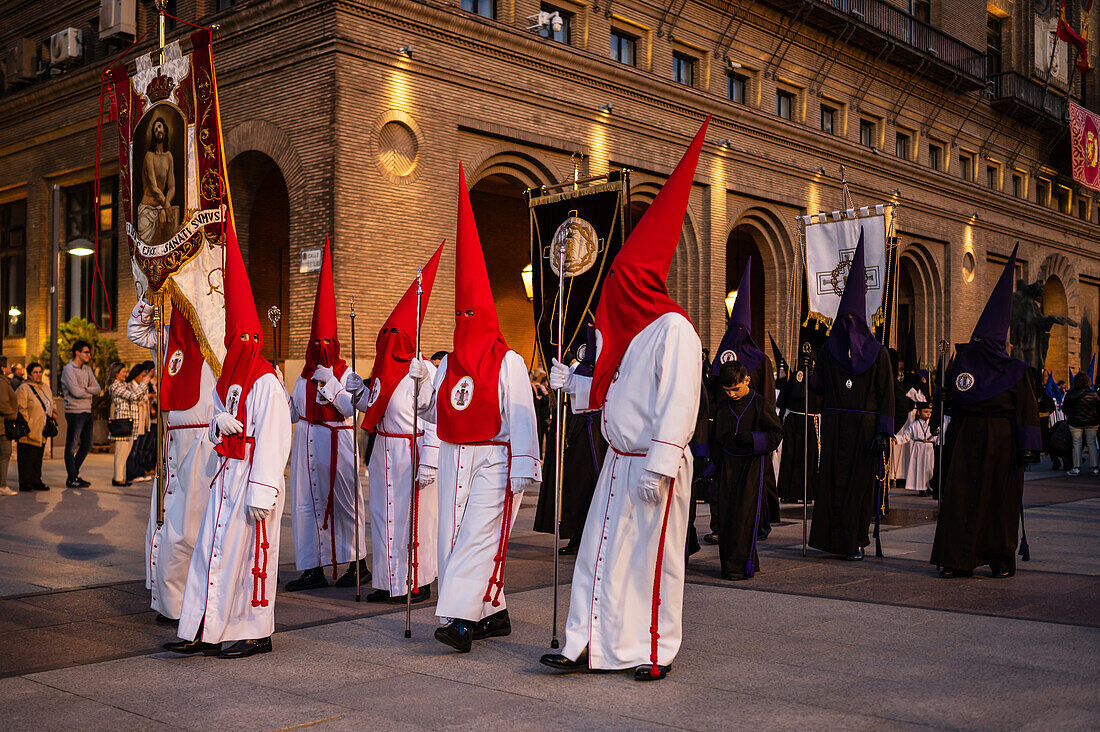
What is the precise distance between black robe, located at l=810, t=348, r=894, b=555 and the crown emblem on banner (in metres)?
6.25

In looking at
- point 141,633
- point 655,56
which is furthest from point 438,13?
point 141,633

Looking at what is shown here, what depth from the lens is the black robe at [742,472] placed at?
344 inches

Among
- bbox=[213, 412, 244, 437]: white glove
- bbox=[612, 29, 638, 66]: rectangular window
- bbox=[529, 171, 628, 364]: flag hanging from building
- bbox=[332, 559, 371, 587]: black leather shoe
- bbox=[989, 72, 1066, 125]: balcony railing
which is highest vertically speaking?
bbox=[989, 72, 1066, 125]: balcony railing

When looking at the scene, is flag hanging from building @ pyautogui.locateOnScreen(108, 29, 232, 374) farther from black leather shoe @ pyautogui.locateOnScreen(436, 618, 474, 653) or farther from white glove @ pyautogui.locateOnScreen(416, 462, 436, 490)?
black leather shoe @ pyautogui.locateOnScreen(436, 618, 474, 653)

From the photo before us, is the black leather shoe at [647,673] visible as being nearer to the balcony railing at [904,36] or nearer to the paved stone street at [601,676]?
the paved stone street at [601,676]

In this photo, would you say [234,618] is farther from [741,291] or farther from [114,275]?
[114,275]

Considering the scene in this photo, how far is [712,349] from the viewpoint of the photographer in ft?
81.0

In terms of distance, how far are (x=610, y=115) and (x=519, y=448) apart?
16998 mm

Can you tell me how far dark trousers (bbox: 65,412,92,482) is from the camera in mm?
15594

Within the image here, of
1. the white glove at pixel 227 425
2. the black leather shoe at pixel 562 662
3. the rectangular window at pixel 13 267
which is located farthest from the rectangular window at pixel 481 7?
the black leather shoe at pixel 562 662

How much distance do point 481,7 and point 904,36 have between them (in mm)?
17061

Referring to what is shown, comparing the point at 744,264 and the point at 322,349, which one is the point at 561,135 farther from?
the point at 322,349

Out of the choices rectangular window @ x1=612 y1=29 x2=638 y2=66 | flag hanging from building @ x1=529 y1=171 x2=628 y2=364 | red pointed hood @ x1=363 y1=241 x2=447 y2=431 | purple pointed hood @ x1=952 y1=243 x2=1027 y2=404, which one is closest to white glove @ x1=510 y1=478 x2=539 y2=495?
red pointed hood @ x1=363 y1=241 x2=447 y2=431

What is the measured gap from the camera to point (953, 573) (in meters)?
8.73
